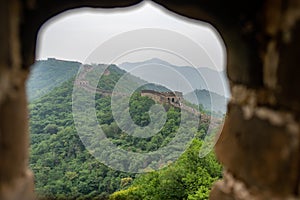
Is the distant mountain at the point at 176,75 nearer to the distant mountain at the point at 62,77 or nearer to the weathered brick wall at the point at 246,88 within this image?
the distant mountain at the point at 62,77

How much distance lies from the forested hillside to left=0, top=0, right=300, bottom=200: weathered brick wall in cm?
1043

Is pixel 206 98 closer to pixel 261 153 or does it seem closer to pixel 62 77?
pixel 62 77

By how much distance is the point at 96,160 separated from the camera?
15.4 meters

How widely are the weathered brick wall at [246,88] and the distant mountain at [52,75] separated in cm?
1461

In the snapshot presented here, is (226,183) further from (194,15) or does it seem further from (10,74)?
(10,74)

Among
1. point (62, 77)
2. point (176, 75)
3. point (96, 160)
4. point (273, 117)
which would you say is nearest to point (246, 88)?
point (273, 117)

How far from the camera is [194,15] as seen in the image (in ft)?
4.58

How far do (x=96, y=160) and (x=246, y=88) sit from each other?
1465 centimetres

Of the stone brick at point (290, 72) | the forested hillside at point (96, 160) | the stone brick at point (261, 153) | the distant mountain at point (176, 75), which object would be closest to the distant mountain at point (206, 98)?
the distant mountain at point (176, 75)

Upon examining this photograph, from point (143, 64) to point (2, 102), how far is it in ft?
37.9

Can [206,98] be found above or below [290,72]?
below

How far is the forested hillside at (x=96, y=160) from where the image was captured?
38.9ft

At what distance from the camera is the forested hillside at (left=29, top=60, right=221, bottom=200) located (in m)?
11.9

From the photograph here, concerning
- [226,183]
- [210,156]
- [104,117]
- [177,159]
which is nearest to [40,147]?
[104,117]
